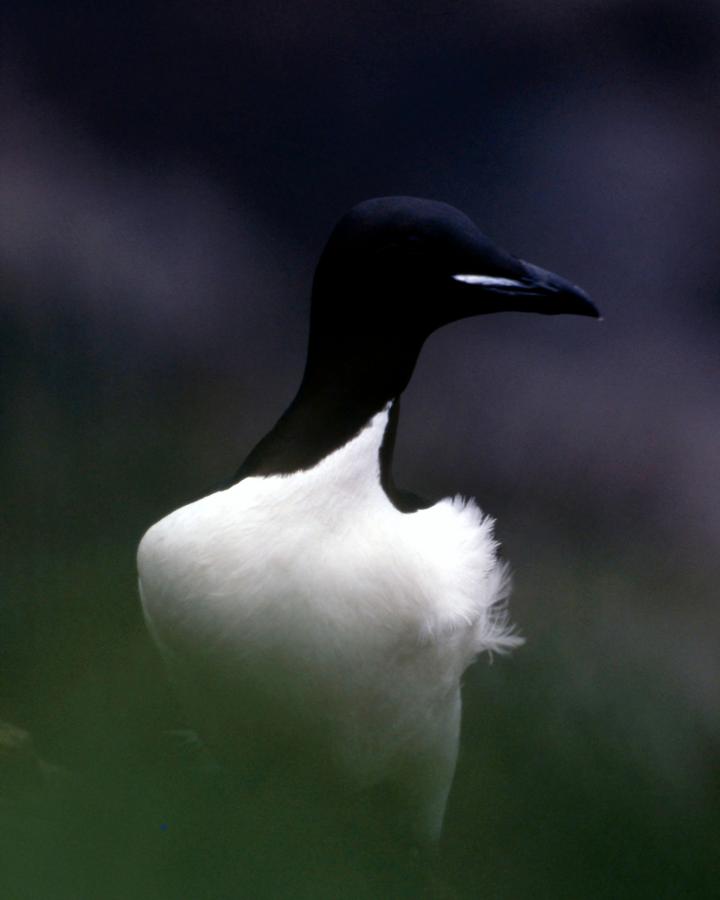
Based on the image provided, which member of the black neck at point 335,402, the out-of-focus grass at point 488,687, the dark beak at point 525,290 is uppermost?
the dark beak at point 525,290

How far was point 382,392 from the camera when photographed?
1.07 metres

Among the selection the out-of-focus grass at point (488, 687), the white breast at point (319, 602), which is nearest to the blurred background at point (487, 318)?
the out-of-focus grass at point (488, 687)

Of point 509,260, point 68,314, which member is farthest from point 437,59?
point 68,314

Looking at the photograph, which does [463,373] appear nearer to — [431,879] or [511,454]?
[511,454]

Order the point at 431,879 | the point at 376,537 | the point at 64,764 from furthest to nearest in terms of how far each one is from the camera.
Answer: the point at 431,879, the point at 64,764, the point at 376,537

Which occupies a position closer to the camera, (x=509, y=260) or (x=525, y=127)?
(x=509, y=260)

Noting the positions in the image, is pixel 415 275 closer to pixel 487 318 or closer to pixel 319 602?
pixel 487 318

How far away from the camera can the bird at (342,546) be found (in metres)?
1.03

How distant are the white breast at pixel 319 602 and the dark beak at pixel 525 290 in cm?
16

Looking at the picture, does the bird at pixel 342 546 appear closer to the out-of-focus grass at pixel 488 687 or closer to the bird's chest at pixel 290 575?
the bird's chest at pixel 290 575

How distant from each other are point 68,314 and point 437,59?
0.52 metres

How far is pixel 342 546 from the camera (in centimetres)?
104

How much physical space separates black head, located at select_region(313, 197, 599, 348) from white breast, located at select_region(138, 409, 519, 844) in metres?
0.11

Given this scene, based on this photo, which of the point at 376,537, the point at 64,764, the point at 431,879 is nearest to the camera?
the point at 376,537
